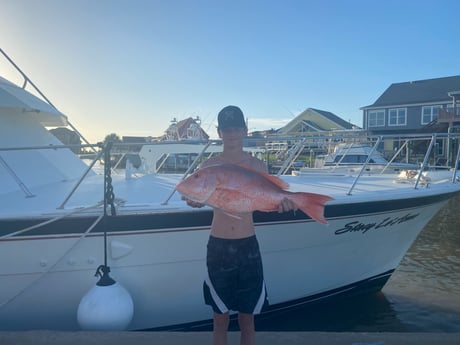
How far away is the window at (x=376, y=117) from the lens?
106ft

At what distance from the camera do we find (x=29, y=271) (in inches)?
141

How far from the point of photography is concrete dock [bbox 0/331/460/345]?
314 centimetres

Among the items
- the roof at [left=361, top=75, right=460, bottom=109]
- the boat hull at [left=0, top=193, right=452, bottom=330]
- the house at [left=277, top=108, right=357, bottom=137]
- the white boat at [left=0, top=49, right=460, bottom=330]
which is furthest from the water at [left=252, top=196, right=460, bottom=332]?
the house at [left=277, top=108, right=357, bottom=137]

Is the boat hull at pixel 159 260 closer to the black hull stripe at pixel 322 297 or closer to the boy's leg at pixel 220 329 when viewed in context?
the black hull stripe at pixel 322 297

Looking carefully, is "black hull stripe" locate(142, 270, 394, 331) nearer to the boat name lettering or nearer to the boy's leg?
the boat name lettering

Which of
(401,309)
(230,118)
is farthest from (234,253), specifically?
(401,309)

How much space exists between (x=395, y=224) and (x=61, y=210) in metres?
3.79

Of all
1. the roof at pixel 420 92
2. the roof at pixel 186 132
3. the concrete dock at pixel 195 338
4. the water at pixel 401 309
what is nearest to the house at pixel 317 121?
the roof at pixel 420 92

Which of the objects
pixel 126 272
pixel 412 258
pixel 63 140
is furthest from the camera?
pixel 412 258

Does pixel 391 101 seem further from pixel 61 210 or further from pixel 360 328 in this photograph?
pixel 61 210

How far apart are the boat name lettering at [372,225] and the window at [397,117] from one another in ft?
94.3

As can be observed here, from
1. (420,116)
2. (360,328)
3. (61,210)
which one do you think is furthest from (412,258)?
(420,116)

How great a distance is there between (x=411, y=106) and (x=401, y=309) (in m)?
28.4

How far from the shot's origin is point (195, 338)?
3.21 metres
